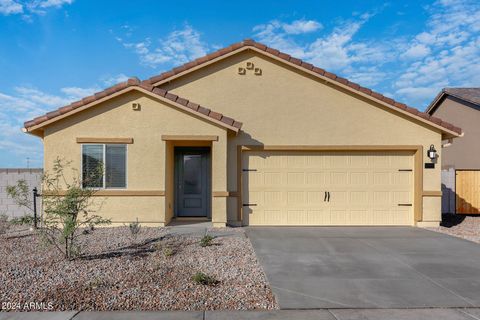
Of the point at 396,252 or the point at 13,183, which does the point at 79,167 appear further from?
the point at 396,252

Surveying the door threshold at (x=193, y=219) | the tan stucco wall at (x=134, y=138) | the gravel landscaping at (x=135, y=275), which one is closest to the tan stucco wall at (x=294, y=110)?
the tan stucco wall at (x=134, y=138)

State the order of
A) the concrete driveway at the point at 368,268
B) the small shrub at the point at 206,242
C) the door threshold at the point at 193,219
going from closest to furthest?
the concrete driveway at the point at 368,268 → the small shrub at the point at 206,242 → the door threshold at the point at 193,219

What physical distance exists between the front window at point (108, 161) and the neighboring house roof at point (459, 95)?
16.0 meters

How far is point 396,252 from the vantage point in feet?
25.4

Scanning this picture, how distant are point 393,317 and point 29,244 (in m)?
7.35

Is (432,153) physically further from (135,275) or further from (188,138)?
(135,275)

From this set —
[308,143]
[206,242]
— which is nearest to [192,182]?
[308,143]

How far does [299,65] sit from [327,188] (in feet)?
12.8

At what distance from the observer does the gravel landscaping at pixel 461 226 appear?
1000 cm

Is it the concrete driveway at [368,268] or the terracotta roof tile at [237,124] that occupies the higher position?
the terracotta roof tile at [237,124]

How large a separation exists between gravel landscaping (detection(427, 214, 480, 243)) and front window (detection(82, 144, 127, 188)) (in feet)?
30.4

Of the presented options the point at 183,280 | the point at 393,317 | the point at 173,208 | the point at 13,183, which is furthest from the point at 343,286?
the point at 13,183

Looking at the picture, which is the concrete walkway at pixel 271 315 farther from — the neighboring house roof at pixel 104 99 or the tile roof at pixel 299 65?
the tile roof at pixel 299 65

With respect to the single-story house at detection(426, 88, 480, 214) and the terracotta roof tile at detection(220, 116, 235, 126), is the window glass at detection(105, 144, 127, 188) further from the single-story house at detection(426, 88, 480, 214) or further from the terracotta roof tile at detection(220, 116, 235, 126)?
the single-story house at detection(426, 88, 480, 214)
